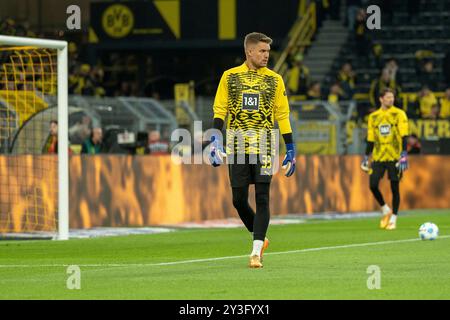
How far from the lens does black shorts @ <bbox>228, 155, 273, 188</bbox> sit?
13.4m

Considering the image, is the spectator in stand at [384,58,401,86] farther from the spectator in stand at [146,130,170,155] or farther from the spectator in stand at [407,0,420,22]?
the spectator in stand at [146,130,170,155]

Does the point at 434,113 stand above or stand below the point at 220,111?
above

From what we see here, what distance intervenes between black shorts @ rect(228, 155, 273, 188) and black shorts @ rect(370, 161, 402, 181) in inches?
361

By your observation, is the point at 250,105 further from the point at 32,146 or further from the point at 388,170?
the point at 32,146

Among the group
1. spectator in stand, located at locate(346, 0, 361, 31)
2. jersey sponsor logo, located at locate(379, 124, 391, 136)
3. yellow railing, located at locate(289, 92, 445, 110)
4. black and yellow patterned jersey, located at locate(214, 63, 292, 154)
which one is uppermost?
spectator in stand, located at locate(346, 0, 361, 31)

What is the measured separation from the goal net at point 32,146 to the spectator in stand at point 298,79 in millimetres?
14409

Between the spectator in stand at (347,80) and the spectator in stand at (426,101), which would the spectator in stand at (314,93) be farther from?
the spectator in stand at (426,101)

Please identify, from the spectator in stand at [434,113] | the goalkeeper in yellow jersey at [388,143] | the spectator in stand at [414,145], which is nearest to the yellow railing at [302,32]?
the spectator in stand at [434,113]

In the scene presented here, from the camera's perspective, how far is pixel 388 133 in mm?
22344

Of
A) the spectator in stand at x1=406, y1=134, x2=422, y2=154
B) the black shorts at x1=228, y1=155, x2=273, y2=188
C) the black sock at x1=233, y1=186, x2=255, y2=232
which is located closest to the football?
the black sock at x1=233, y1=186, x2=255, y2=232

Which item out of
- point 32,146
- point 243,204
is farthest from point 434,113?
point 243,204

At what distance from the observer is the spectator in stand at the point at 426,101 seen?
34250 mm

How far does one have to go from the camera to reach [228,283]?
39.0ft

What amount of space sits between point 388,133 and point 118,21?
2309cm
